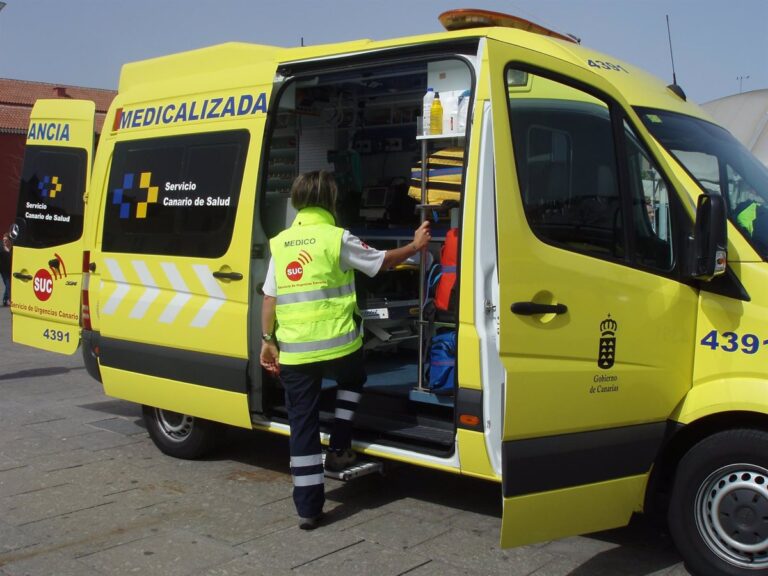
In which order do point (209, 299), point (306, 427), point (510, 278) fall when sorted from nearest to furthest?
1. point (510, 278)
2. point (306, 427)
3. point (209, 299)

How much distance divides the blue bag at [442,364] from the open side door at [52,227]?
9.96 ft

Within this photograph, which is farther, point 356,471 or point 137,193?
point 137,193

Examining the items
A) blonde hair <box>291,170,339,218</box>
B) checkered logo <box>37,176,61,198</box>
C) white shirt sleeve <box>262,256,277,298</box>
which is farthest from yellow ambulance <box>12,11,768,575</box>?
checkered logo <box>37,176,61,198</box>

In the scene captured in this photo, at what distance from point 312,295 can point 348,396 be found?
0.64m

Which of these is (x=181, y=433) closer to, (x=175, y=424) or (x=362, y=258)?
(x=175, y=424)

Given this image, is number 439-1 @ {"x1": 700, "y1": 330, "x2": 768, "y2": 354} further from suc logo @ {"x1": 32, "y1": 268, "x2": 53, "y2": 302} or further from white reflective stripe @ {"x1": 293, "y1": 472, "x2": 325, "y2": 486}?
suc logo @ {"x1": 32, "y1": 268, "x2": 53, "y2": 302}

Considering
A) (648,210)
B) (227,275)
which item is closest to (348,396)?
(227,275)

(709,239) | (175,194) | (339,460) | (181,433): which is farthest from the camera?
(181,433)

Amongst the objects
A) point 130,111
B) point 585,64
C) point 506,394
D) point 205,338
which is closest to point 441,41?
point 585,64

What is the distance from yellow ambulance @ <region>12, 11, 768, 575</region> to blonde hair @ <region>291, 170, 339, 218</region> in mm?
337

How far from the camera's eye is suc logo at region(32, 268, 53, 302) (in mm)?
6738

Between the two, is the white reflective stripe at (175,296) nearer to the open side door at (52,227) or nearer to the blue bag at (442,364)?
the open side door at (52,227)

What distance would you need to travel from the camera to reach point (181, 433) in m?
5.92

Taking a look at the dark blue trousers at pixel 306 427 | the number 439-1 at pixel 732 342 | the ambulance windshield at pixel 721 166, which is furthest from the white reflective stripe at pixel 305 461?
the ambulance windshield at pixel 721 166
